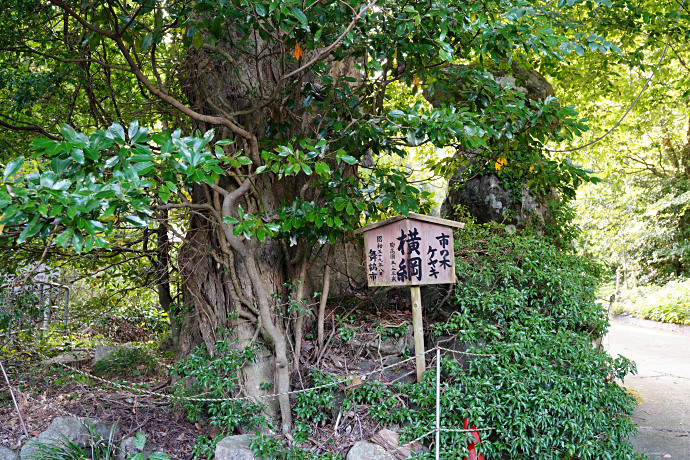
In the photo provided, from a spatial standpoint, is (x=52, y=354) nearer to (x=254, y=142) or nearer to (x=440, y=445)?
(x=254, y=142)

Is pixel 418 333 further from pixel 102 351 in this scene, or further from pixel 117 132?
pixel 102 351

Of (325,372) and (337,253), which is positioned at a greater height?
(337,253)

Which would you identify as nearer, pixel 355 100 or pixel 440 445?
pixel 440 445

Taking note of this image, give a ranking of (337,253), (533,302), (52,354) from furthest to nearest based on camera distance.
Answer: (52,354)
(337,253)
(533,302)

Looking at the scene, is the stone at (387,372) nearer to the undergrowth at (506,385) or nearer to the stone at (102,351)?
the undergrowth at (506,385)

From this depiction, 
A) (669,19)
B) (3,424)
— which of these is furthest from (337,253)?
(669,19)

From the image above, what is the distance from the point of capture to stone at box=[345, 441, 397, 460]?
4.14 metres

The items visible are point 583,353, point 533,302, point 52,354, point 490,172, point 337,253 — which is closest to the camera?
point 583,353

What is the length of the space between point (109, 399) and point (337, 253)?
9.47ft

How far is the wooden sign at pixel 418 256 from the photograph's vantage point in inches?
186

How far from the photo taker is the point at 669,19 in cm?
615

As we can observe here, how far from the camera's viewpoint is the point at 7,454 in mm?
4434

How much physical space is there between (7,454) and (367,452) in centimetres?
313

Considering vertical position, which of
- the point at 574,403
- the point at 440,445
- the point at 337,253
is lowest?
the point at 440,445
